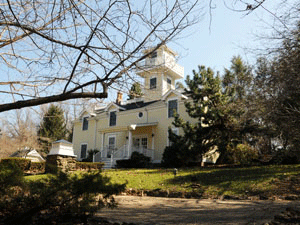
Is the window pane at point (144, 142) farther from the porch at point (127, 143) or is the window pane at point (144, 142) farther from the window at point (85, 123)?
the window at point (85, 123)

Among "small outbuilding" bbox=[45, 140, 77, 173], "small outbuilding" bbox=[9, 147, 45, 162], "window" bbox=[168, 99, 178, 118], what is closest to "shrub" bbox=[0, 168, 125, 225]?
"small outbuilding" bbox=[45, 140, 77, 173]

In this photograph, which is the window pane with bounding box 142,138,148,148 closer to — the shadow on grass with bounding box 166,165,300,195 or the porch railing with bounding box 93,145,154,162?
the porch railing with bounding box 93,145,154,162

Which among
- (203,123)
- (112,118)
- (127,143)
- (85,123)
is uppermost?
(112,118)

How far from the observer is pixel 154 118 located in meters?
22.0

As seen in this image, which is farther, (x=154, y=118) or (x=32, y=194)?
(x=154, y=118)

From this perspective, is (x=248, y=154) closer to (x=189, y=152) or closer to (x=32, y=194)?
(x=189, y=152)

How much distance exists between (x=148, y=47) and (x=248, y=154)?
13.8 metres

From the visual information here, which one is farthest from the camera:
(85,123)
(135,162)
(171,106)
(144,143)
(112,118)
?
(85,123)

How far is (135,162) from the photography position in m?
19.2

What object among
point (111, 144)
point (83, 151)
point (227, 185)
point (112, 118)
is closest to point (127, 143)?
point (111, 144)

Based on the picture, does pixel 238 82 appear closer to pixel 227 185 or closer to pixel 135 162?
pixel 227 185

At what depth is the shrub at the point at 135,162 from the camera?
19156 millimetres

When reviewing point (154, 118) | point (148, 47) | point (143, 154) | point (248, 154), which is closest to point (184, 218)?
point (148, 47)

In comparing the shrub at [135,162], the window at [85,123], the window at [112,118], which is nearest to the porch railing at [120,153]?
the shrub at [135,162]
